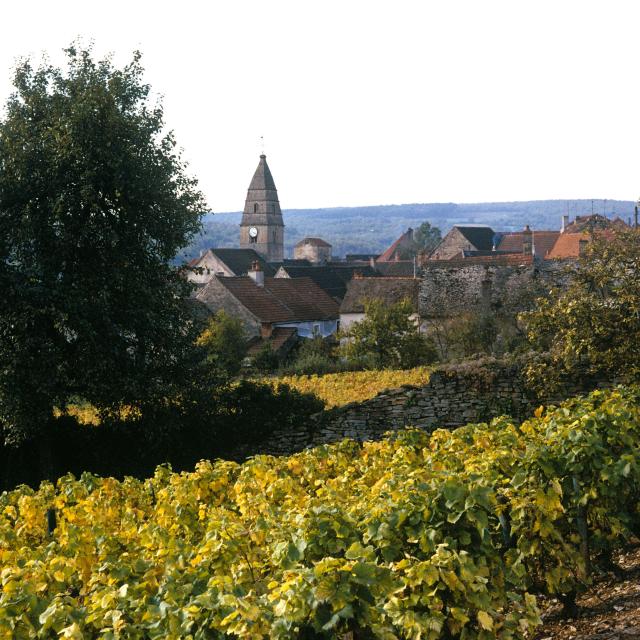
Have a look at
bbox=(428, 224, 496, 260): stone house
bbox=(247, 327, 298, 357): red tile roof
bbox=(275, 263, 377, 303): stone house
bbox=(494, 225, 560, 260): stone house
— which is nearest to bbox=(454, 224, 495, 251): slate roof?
bbox=(428, 224, 496, 260): stone house

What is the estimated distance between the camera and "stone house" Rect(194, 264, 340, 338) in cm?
5016

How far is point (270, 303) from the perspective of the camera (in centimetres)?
5284

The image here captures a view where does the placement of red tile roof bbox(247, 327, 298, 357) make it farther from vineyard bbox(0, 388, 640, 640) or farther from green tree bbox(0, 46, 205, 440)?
vineyard bbox(0, 388, 640, 640)

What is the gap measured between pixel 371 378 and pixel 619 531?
16725mm

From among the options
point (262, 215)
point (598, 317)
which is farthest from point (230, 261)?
point (598, 317)

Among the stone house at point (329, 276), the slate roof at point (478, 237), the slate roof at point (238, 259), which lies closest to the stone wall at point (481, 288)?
the stone house at point (329, 276)

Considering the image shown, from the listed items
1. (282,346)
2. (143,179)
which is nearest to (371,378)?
(143,179)

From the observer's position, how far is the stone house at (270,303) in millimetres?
50156

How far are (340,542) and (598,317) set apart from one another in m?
11.7

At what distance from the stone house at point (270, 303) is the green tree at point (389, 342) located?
11344mm

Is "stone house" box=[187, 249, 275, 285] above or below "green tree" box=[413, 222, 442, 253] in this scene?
below

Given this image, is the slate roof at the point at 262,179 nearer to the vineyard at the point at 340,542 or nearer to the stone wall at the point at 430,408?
the stone wall at the point at 430,408

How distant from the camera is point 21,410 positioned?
53.9ft

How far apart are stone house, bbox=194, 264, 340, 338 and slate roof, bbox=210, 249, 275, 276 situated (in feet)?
121
